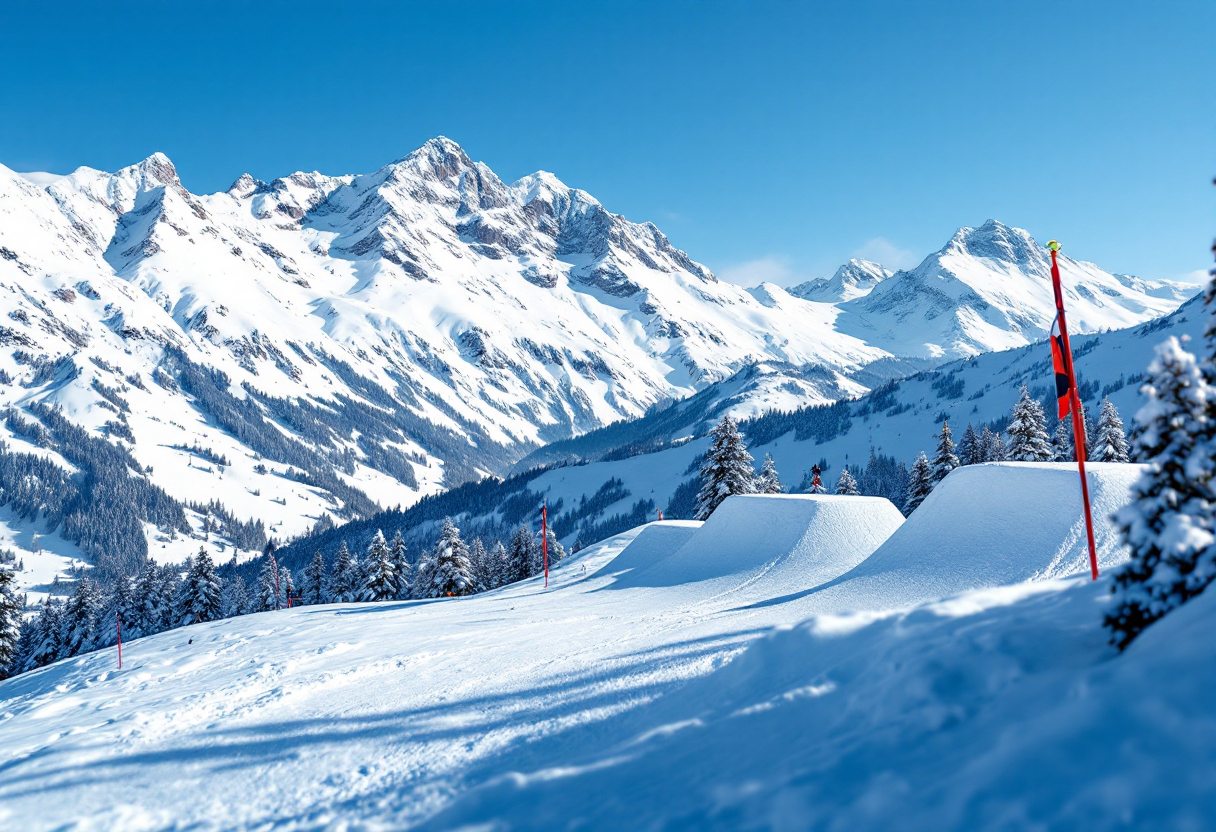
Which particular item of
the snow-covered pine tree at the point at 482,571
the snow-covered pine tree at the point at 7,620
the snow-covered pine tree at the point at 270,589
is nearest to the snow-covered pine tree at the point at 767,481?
the snow-covered pine tree at the point at 482,571

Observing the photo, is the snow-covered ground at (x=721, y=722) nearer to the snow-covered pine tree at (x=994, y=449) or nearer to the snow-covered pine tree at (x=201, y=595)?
the snow-covered pine tree at (x=994, y=449)

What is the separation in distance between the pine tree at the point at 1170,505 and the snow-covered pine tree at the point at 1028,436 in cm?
3752

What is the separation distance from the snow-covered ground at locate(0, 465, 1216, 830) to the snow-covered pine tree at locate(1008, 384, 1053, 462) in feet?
84.1

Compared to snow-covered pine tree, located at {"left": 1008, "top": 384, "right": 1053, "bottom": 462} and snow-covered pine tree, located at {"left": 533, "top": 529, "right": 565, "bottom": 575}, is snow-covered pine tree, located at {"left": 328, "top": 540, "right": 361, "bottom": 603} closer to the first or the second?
snow-covered pine tree, located at {"left": 533, "top": 529, "right": 565, "bottom": 575}

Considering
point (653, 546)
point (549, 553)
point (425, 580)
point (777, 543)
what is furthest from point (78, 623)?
point (777, 543)

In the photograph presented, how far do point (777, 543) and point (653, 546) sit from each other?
8881mm

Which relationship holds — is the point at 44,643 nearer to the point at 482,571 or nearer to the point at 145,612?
the point at 145,612

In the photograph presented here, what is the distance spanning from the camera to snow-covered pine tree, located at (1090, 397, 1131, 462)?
36.0 m

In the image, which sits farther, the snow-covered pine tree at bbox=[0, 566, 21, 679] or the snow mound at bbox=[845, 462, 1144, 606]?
the snow-covered pine tree at bbox=[0, 566, 21, 679]

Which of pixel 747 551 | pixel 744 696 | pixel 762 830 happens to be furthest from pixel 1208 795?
pixel 747 551

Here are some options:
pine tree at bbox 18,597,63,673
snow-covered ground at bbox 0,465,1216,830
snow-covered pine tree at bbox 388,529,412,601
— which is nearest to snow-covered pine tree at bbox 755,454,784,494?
snow-covered ground at bbox 0,465,1216,830

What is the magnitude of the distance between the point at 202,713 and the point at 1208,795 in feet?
39.3

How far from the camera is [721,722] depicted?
591 centimetres

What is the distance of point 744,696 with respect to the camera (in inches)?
249
